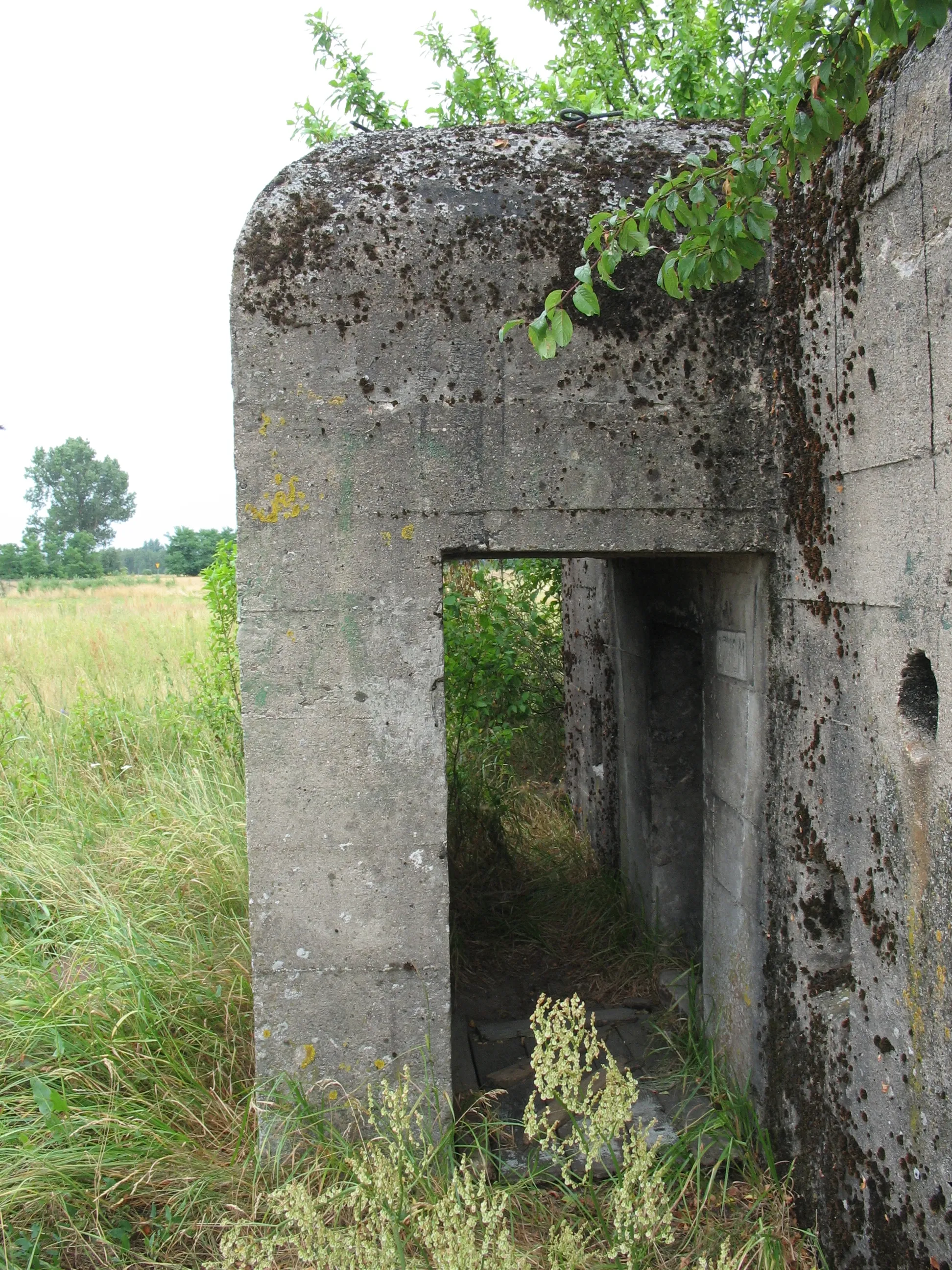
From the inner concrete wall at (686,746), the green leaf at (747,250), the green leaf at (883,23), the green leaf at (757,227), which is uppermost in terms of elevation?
the green leaf at (883,23)

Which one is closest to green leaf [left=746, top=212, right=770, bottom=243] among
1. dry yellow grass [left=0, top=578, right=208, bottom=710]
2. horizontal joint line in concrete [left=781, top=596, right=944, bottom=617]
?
horizontal joint line in concrete [left=781, top=596, right=944, bottom=617]

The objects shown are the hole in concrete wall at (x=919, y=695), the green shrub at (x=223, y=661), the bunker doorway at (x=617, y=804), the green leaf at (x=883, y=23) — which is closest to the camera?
the green leaf at (x=883, y=23)

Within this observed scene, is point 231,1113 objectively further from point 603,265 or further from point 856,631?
point 603,265

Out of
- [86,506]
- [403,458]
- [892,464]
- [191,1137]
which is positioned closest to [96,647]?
[191,1137]

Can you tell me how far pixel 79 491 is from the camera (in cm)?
5422

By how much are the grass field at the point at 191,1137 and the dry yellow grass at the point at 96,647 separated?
9.38 ft

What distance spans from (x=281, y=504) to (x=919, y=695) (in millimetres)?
1757

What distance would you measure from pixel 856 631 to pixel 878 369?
62 cm

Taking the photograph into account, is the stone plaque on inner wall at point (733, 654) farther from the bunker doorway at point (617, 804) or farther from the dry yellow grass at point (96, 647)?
the dry yellow grass at point (96, 647)

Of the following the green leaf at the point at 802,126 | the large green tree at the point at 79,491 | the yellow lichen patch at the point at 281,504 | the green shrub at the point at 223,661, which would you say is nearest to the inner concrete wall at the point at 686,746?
the green leaf at the point at 802,126

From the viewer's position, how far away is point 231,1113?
116 inches

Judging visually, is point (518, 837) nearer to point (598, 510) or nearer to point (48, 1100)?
point (48, 1100)

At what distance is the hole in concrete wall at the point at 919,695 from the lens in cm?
199

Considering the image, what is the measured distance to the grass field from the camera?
2.34 metres
